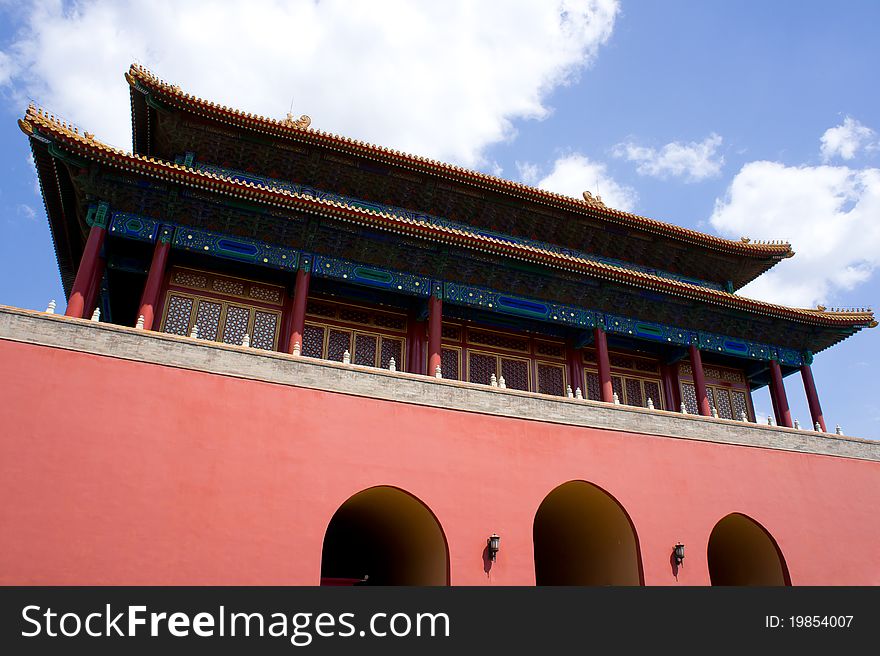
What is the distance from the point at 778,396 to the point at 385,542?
28.9 ft

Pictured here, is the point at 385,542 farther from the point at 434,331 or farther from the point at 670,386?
the point at 670,386

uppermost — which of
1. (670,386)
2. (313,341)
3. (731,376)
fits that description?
(731,376)

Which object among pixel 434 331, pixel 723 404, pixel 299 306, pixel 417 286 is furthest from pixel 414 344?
pixel 723 404

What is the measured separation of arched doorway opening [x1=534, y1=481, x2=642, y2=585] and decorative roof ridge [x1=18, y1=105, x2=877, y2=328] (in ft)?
13.3

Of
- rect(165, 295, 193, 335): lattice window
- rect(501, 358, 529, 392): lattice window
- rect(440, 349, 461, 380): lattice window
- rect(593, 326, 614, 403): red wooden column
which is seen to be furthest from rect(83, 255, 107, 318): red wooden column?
rect(593, 326, 614, 403): red wooden column

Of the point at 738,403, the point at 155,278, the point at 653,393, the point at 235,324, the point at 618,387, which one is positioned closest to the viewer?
the point at 155,278

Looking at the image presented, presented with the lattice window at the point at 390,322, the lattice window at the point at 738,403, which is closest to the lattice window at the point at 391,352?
the lattice window at the point at 390,322

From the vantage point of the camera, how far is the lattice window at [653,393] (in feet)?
44.9

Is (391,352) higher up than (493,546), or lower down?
higher up

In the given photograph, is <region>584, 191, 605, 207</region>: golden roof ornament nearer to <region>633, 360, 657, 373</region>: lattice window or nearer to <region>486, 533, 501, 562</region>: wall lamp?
<region>633, 360, 657, 373</region>: lattice window

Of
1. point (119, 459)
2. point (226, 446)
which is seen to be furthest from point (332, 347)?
point (119, 459)

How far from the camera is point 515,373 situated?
12.6 meters

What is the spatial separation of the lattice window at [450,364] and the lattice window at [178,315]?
4.39 metres

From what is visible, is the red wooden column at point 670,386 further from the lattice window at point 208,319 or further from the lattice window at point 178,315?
the lattice window at point 178,315
